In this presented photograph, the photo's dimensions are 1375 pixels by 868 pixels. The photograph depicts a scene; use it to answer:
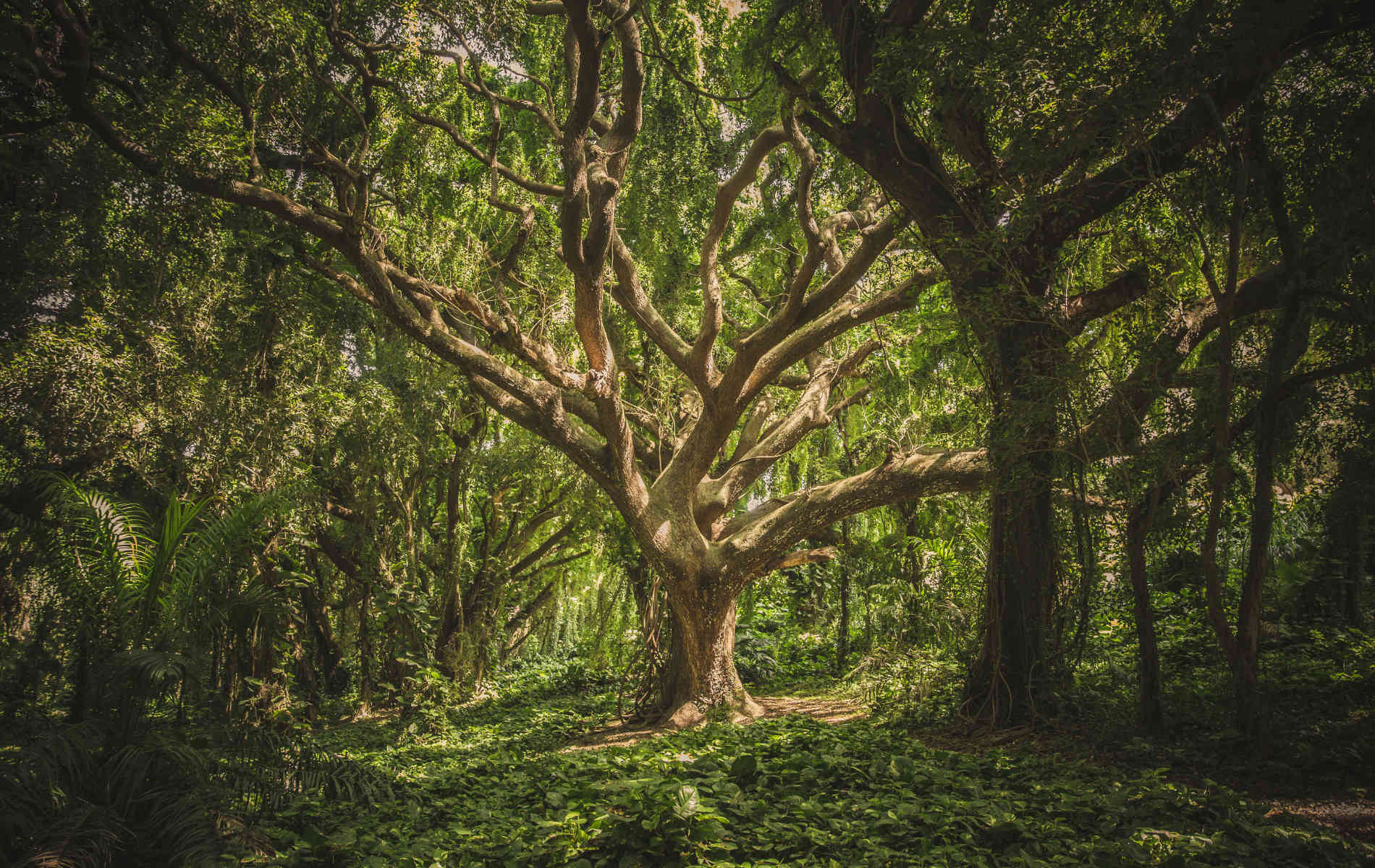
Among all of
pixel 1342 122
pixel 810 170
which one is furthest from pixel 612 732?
pixel 1342 122

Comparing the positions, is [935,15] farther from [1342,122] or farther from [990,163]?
[1342,122]

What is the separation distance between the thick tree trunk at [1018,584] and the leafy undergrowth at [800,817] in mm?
841

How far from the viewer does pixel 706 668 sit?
721 centimetres

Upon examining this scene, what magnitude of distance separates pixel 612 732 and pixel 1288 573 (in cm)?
702

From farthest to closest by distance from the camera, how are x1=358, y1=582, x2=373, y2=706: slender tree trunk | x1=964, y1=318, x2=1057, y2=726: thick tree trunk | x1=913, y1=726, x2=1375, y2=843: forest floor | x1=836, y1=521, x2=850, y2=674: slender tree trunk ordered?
x1=836, y1=521, x2=850, y2=674: slender tree trunk
x1=358, y1=582, x2=373, y2=706: slender tree trunk
x1=964, y1=318, x2=1057, y2=726: thick tree trunk
x1=913, y1=726, x2=1375, y2=843: forest floor

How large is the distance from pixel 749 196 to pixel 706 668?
6.31 m

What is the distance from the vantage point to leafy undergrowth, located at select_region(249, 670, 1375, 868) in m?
2.61

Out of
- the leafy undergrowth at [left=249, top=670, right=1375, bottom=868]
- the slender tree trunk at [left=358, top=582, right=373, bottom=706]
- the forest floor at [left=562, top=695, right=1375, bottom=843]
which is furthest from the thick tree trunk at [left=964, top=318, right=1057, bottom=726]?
the slender tree trunk at [left=358, top=582, right=373, bottom=706]

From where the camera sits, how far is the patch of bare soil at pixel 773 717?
6.73m

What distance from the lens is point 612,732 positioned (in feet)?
25.0

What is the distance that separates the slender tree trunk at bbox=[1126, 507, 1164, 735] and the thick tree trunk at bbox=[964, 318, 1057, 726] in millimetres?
661

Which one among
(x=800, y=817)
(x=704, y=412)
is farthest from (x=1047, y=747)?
(x=704, y=412)

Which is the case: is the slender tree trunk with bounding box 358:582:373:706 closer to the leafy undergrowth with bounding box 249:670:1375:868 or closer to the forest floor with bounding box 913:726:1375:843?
the leafy undergrowth with bounding box 249:670:1375:868

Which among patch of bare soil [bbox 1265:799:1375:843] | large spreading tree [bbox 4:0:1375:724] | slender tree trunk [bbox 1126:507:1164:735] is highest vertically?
large spreading tree [bbox 4:0:1375:724]
